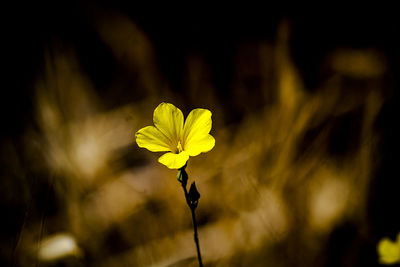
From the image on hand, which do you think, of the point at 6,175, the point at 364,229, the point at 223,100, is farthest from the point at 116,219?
the point at 364,229

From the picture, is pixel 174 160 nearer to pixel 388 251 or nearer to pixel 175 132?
pixel 175 132

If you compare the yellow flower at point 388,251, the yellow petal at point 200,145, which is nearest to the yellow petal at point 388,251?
the yellow flower at point 388,251

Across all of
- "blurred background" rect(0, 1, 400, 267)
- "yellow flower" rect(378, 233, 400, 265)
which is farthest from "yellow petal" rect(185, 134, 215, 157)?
"yellow flower" rect(378, 233, 400, 265)

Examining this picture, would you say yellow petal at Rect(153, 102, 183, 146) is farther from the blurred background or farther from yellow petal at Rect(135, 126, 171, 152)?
the blurred background

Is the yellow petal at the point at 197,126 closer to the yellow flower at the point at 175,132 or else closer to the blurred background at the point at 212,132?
the yellow flower at the point at 175,132

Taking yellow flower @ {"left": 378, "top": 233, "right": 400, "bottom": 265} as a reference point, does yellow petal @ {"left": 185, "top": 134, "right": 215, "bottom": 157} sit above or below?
above

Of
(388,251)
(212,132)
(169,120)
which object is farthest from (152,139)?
(388,251)

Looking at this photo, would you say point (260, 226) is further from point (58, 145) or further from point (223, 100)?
point (58, 145)
